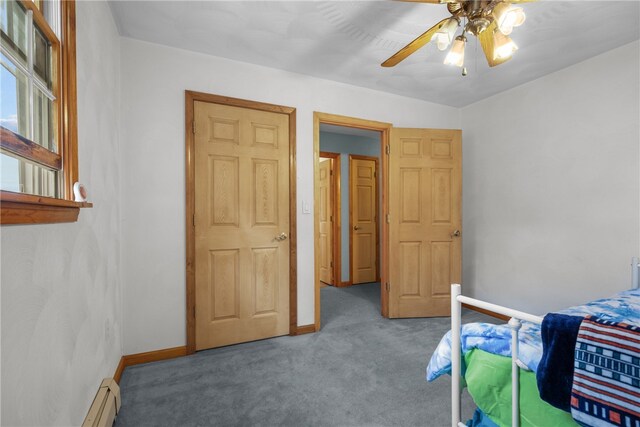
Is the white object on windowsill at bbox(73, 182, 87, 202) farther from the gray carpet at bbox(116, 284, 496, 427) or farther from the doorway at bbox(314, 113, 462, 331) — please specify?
the doorway at bbox(314, 113, 462, 331)

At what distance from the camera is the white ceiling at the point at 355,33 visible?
187 centimetres

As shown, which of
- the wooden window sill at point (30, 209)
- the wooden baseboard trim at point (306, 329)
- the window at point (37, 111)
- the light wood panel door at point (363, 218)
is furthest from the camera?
the light wood panel door at point (363, 218)

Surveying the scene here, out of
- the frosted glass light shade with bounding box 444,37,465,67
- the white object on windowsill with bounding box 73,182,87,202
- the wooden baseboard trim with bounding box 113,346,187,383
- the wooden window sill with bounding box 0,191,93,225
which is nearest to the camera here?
the wooden window sill with bounding box 0,191,93,225

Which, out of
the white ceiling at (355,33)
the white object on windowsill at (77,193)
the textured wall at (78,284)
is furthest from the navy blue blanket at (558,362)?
the white ceiling at (355,33)

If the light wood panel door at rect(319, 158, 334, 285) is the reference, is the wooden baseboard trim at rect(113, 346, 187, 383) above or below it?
below

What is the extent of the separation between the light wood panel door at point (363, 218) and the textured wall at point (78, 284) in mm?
3392

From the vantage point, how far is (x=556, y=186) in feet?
8.89

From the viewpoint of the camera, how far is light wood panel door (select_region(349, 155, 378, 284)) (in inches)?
189

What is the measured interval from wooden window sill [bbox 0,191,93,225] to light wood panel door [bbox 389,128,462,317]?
2731 mm

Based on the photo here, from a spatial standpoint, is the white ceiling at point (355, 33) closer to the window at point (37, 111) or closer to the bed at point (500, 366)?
the window at point (37, 111)

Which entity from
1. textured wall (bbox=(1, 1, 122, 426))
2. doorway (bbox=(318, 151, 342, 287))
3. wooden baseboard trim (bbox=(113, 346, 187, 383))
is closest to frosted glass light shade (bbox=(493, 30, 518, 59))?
textured wall (bbox=(1, 1, 122, 426))

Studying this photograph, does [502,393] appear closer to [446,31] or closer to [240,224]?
[446,31]

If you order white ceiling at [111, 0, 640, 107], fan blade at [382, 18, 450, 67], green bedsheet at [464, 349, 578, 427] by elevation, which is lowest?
green bedsheet at [464, 349, 578, 427]

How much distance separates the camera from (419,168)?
3.21m
